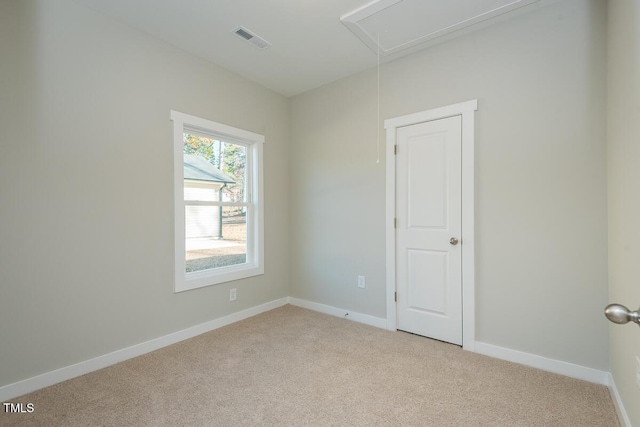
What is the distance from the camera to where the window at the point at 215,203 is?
276 centimetres

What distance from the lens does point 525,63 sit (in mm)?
2271

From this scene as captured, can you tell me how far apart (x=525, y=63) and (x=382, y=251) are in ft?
6.46

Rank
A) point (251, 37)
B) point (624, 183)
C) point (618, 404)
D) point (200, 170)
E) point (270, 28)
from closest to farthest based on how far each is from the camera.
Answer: point (624, 183)
point (618, 404)
point (270, 28)
point (251, 37)
point (200, 170)

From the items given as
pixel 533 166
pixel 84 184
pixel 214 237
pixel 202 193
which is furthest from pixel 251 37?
pixel 533 166

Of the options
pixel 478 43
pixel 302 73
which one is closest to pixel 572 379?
pixel 478 43

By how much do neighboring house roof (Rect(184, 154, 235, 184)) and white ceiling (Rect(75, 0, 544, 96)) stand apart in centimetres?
100

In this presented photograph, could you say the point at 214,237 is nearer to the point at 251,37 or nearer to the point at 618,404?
the point at 251,37

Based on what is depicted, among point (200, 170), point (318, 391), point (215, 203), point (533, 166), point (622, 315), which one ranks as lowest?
point (318, 391)

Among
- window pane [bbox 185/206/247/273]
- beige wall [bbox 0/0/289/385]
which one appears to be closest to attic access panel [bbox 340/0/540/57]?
beige wall [bbox 0/0/289/385]

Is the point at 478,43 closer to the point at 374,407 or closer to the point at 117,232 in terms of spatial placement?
the point at 374,407

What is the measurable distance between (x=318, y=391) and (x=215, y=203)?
2044mm

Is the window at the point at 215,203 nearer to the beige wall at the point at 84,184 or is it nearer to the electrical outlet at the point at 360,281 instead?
the beige wall at the point at 84,184

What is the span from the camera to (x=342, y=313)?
11.0 ft

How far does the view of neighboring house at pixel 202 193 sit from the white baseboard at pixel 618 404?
327 centimetres
